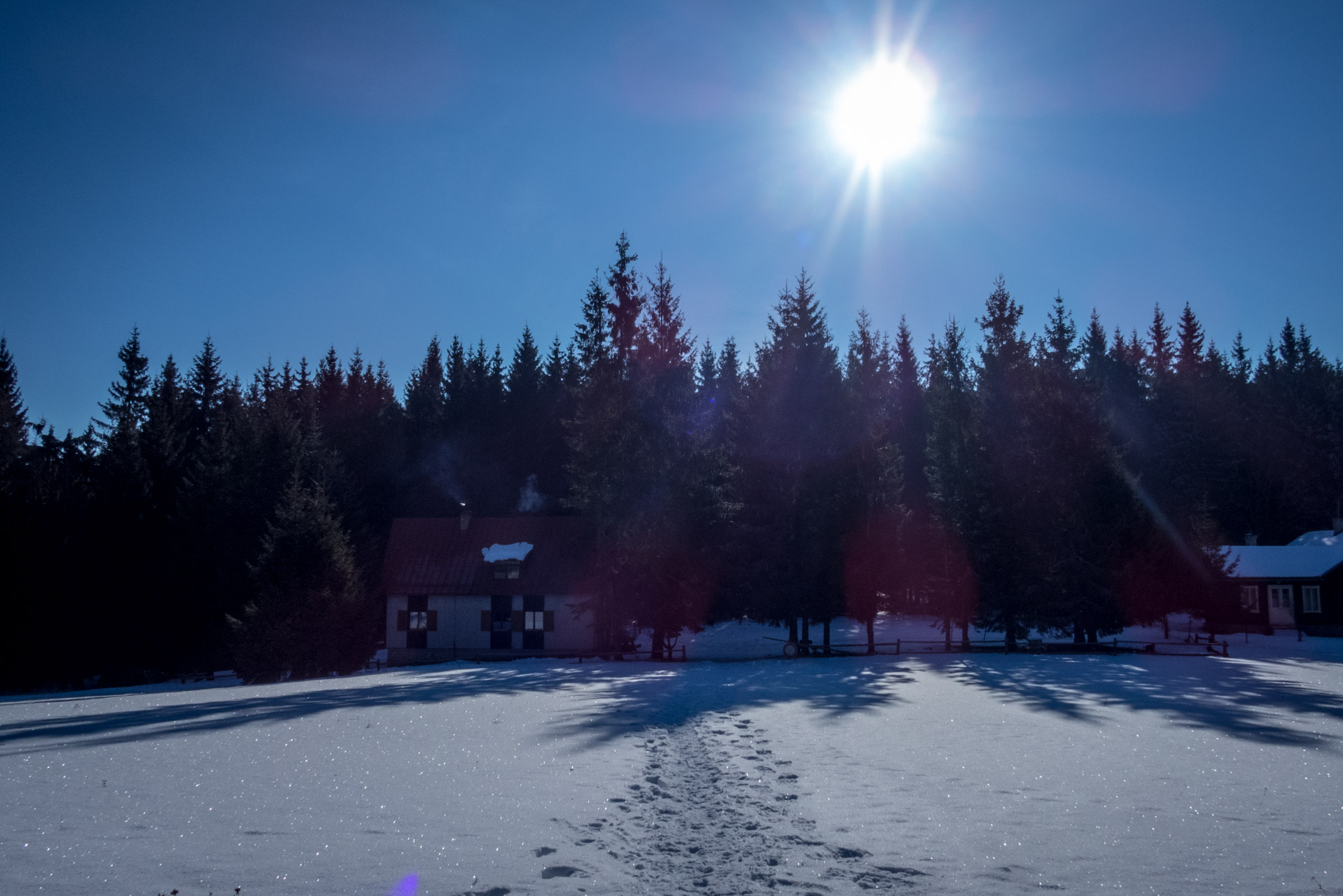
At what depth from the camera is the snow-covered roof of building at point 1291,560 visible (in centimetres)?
4678

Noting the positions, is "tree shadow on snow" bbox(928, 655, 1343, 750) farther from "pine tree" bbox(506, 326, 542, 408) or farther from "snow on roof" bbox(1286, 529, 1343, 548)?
"pine tree" bbox(506, 326, 542, 408)

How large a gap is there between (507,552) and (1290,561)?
44277 mm

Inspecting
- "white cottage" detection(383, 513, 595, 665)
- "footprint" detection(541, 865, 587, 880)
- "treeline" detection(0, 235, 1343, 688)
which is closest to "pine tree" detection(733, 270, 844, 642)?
"treeline" detection(0, 235, 1343, 688)

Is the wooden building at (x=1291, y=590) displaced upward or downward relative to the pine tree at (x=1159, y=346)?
downward

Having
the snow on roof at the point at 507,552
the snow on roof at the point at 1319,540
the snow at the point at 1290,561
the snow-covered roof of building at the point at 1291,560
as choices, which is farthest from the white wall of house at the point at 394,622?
the snow on roof at the point at 1319,540

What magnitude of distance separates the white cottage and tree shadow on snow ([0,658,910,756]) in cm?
704

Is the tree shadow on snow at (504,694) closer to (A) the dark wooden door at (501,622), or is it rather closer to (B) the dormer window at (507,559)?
(A) the dark wooden door at (501,622)

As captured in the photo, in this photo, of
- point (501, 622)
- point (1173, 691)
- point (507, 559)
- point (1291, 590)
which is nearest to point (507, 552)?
point (507, 559)

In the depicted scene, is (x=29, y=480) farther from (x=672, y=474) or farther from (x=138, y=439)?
(x=672, y=474)

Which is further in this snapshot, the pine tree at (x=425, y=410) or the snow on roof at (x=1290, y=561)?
the pine tree at (x=425, y=410)

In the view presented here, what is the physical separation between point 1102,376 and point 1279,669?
41.0 m

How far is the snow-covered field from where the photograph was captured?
774 cm

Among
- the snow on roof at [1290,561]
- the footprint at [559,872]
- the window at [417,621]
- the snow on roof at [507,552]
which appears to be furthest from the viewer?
the snow on roof at [1290,561]

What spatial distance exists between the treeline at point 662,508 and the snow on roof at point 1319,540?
7418mm
